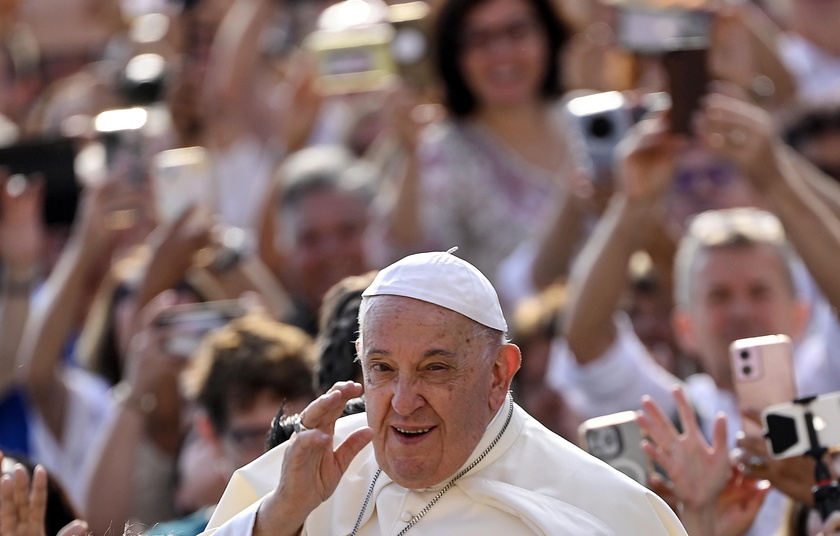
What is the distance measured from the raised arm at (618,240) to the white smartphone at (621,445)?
1.16 meters

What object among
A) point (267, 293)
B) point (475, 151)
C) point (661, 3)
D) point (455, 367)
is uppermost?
point (455, 367)

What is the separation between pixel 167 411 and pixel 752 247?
2.39 meters

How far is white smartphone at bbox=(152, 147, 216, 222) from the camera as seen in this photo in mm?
Result: 6391

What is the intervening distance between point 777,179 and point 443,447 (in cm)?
221

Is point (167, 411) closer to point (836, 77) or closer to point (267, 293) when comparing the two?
point (267, 293)

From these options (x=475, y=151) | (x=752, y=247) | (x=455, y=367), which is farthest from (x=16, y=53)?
(x=455, y=367)

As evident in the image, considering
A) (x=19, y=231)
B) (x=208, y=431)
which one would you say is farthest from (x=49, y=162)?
(x=208, y=431)

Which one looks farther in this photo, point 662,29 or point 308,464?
point 662,29

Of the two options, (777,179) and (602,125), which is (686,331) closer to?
(777,179)

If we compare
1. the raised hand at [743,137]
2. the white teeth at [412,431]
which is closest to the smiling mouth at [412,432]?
the white teeth at [412,431]

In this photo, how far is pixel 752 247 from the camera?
5047 millimetres

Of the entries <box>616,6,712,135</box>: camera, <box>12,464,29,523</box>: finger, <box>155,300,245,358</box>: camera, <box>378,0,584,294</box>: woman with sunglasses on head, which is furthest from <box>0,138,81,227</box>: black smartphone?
<box>12,464,29,523</box>: finger

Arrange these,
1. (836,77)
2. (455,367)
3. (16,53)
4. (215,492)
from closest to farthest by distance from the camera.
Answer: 1. (455,367)
2. (215,492)
3. (836,77)
4. (16,53)

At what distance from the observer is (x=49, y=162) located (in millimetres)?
6766
